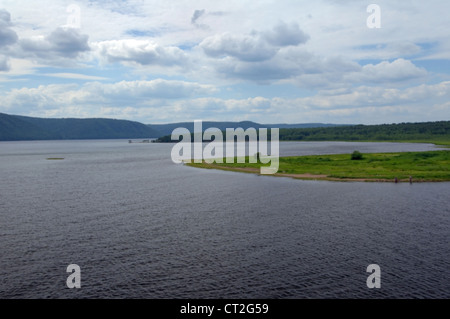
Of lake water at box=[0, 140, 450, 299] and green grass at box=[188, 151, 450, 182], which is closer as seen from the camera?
lake water at box=[0, 140, 450, 299]

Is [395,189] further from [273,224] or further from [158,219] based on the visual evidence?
[158,219]

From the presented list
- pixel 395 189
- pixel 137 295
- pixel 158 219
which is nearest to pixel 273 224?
pixel 158 219

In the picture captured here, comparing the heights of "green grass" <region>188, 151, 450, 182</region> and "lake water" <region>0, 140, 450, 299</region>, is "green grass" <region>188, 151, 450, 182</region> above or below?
above

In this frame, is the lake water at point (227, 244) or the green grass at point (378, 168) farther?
the green grass at point (378, 168)

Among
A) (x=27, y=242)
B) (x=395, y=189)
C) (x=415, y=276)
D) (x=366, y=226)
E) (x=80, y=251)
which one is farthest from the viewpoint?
(x=395, y=189)
